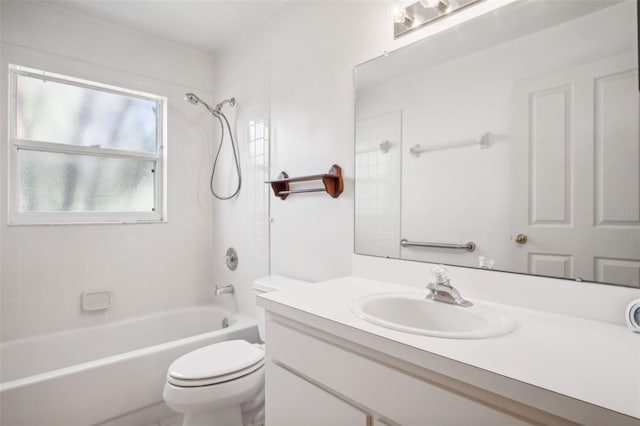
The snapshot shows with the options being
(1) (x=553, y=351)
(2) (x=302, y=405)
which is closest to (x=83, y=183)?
(2) (x=302, y=405)

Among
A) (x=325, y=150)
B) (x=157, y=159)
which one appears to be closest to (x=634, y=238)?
(x=325, y=150)

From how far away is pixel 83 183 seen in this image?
2223 mm

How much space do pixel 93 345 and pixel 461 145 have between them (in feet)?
8.16

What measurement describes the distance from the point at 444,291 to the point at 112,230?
87.5 inches

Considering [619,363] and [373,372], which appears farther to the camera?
[373,372]

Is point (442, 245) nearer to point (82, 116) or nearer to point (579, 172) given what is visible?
point (579, 172)

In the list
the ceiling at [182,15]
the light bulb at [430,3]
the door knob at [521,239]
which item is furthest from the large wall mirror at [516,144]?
the ceiling at [182,15]

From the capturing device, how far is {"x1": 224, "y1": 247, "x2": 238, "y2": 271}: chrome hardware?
8.04 feet

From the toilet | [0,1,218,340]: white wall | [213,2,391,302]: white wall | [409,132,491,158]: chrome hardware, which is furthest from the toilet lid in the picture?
[409,132,491,158]: chrome hardware

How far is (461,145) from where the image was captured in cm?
122

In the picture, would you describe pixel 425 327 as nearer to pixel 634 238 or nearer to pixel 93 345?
pixel 634 238

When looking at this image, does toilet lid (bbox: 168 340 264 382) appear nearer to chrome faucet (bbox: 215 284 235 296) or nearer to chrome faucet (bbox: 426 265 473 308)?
chrome faucet (bbox: 215 284 235 296)

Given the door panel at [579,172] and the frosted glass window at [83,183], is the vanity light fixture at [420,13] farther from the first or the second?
the frosted glass window at [83,183]

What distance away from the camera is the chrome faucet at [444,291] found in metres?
1.08
